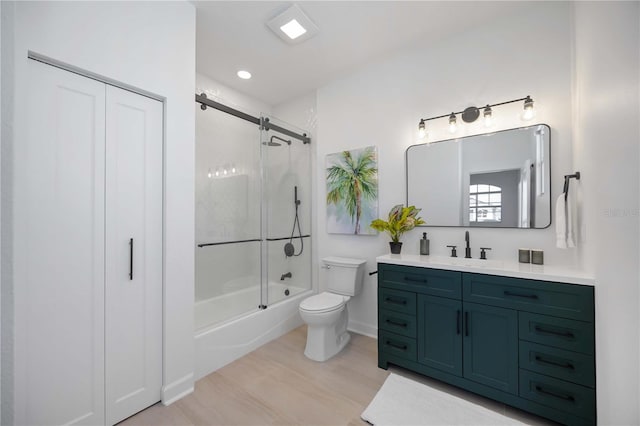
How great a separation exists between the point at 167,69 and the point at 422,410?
2.74 metres

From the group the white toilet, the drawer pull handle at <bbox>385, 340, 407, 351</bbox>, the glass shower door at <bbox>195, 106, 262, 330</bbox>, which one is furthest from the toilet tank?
the glass shower door at <bbox>195, 106, 262, 330</bbox>

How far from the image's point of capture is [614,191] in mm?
1060

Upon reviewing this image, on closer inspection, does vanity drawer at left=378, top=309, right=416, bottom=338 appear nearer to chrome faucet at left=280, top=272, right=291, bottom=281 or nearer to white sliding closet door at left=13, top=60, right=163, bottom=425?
chrome faucet at left=280, top=272, right=291, bottom=281

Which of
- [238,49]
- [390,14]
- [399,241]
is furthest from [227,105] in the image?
[399,241]

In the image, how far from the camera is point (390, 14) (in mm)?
1968

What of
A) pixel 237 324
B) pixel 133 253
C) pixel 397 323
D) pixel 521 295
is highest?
pixel 133 253

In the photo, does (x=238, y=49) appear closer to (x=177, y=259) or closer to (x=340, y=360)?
(x=177, y=259)

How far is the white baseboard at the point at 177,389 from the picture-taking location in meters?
1.66

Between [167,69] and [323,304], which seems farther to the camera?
[323,304]

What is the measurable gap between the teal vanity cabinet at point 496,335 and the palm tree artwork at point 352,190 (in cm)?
73

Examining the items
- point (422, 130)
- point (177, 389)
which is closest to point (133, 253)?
point (177, 389)

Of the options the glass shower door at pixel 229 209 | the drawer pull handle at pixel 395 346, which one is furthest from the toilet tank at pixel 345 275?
the glass shower door at pixel 229 209

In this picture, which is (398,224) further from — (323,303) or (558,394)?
(558,394)

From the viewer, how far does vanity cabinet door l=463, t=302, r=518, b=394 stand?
155 centimetres
